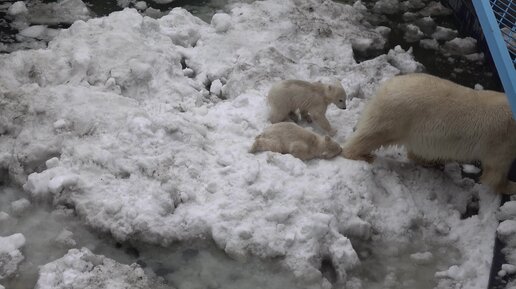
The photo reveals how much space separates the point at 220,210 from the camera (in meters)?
4.54

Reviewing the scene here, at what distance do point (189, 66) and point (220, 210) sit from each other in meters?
2.12

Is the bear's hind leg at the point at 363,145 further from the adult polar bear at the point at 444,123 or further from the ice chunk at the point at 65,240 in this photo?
the ice chunk at the point at 65,240

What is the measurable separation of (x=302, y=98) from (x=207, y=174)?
112 centimetres

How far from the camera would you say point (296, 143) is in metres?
5.01

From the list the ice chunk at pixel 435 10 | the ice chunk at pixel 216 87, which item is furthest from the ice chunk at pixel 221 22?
the ice chunk at pixel 435 10

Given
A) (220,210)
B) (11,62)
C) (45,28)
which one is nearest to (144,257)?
(220,210)

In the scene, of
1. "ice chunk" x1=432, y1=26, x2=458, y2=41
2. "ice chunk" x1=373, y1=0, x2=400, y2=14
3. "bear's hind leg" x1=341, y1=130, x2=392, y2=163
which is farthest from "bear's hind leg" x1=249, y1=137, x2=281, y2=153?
"ice chunk" x1=373, y1=0, x2=400, y2=14

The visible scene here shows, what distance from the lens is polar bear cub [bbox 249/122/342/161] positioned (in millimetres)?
5023

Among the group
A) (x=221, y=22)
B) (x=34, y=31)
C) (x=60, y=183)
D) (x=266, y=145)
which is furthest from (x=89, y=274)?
(x=221, y=22)

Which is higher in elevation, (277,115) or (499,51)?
(499,51)

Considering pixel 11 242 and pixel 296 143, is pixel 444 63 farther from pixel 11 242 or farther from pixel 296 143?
pixel 11 242

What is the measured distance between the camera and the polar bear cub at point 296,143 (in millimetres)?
5023

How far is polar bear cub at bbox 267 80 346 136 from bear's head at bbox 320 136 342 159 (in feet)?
1.45

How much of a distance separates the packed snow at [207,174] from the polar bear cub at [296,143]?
3.3 inches
